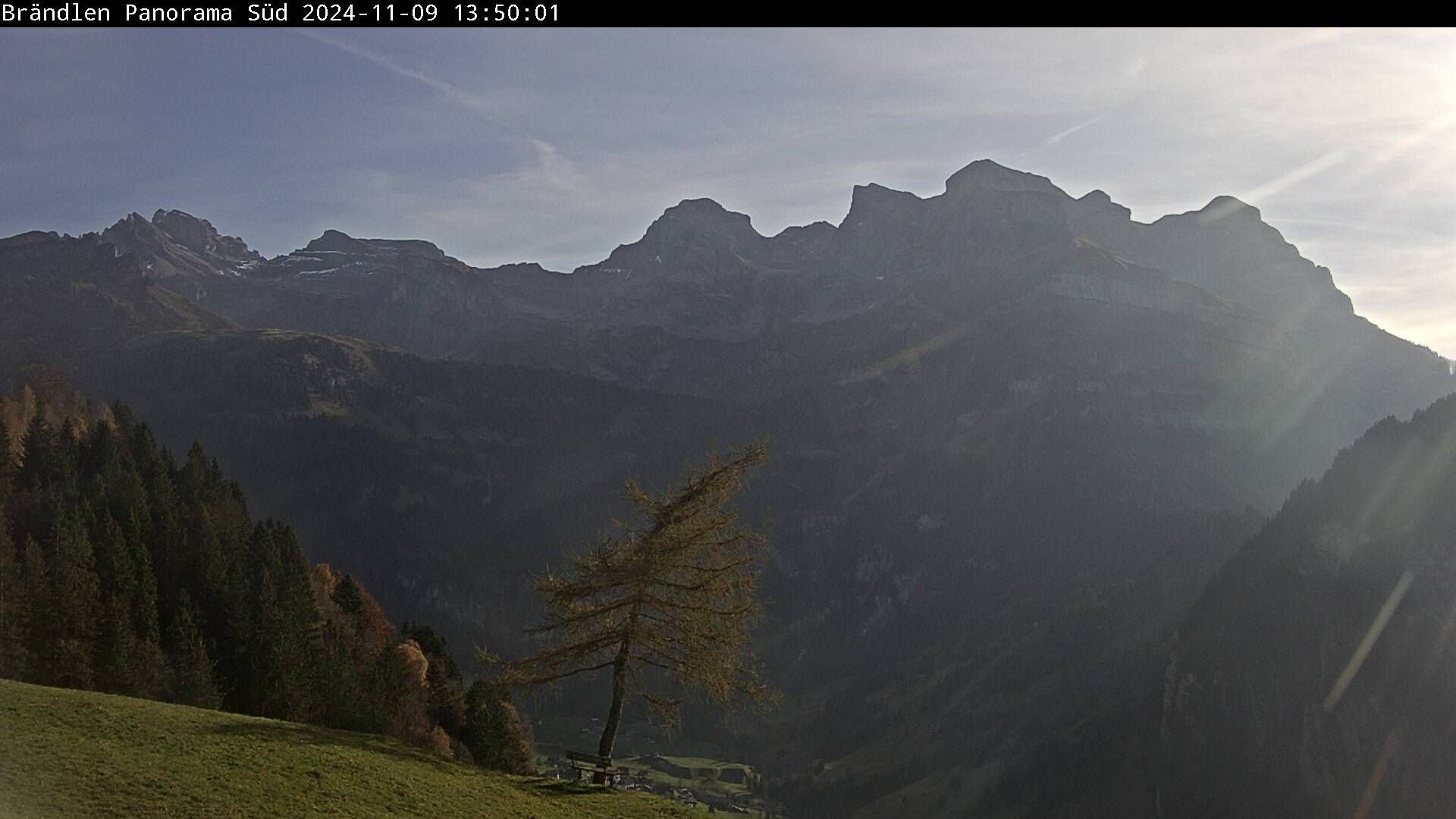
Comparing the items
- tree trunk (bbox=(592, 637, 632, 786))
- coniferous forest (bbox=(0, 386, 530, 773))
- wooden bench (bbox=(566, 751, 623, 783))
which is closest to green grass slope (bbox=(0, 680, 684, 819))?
wooden bench (bbox=(566, 751, 623, 783))

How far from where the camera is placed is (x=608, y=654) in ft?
147

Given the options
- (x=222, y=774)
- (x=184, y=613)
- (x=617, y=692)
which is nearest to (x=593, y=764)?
(x=617, y=692)

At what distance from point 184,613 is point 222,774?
43683 mm

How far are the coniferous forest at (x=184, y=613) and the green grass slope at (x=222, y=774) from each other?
82.4ft

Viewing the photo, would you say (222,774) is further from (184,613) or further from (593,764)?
(184,613)

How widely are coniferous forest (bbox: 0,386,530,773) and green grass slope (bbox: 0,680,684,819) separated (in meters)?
25.1

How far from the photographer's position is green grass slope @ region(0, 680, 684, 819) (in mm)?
28422

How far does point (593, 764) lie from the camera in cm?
4306

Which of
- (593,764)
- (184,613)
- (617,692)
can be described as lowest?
(593,764)

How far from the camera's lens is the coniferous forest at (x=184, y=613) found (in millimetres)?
62438

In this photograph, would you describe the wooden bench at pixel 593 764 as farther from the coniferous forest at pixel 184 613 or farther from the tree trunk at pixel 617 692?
the coniferous forest at pixel 184 613

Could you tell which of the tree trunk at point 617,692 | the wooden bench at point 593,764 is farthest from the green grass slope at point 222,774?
the tree trunk at point 617,692
